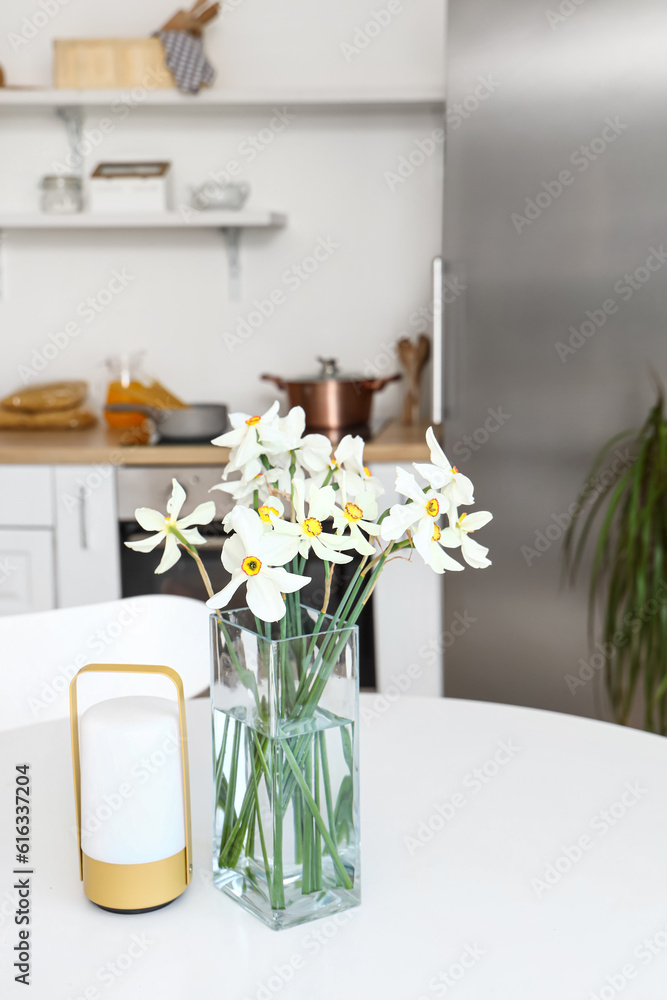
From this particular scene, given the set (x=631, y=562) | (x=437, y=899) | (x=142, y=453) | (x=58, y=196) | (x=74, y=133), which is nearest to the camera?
(x=437, y=899)

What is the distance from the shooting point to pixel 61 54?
271cm

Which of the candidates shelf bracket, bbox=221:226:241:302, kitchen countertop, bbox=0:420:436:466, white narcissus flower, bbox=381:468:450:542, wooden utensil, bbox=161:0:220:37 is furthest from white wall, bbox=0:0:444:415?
white narcissus flower, bbox=381:468:450:542

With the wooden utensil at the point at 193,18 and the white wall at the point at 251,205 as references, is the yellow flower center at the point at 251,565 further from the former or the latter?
the wooden utensil at the point at 193,18

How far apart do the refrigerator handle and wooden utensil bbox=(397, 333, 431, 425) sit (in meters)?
0.49

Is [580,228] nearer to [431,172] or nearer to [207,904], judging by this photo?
[431,172]

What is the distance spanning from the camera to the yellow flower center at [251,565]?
0.66m

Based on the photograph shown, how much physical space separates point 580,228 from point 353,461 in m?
1.57

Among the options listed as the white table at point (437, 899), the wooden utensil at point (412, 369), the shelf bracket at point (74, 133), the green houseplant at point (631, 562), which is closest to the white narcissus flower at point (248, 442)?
the white table at point (437, 899)

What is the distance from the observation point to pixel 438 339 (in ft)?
7.48

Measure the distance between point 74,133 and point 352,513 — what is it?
2.55 metres

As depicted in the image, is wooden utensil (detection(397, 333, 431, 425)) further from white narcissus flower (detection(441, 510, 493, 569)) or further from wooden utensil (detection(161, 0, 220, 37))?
white narcissus flower (detection(441, 510, 493, 569))

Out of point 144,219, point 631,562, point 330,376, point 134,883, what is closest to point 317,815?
point 134,883

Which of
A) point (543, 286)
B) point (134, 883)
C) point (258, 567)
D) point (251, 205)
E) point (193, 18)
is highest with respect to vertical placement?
point (193, 18)

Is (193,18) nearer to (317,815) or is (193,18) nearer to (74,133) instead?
(74,133)
